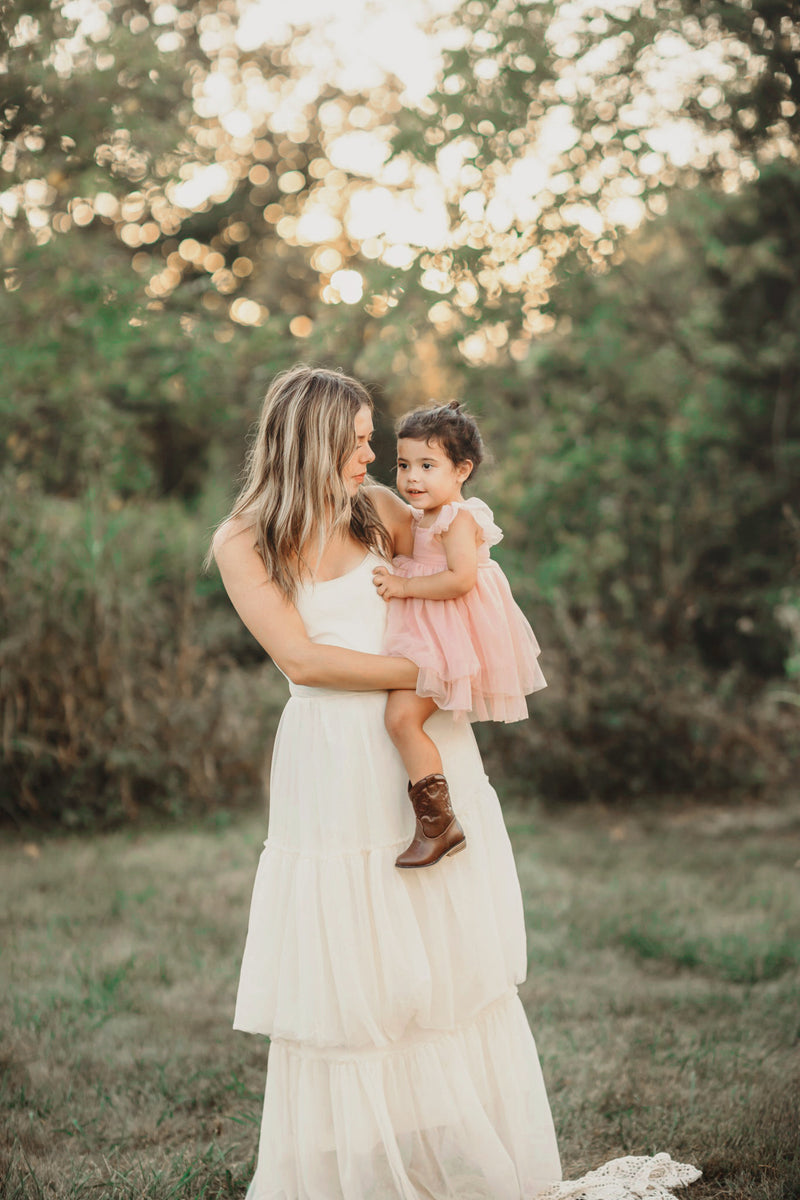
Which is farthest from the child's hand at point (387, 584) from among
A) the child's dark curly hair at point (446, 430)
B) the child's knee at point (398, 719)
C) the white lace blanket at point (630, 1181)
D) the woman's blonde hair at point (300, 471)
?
the white lace blanket at point (630, 1181)

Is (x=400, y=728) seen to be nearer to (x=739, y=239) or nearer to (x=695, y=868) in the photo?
(x=695, y=868)

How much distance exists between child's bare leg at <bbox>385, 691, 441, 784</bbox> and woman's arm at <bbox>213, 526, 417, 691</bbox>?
45 millimetres

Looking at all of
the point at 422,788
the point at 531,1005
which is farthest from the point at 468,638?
the point at 531,1005

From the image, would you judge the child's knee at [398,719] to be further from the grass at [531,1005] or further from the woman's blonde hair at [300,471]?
the grass at [531,1005]

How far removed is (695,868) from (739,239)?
443cm

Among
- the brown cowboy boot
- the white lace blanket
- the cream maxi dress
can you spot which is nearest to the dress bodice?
the cream maxi dress

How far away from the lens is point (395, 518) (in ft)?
9.68

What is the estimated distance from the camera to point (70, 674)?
662 centimetres

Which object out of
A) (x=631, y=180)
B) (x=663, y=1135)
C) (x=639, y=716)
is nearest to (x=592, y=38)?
(x=631, y=180)

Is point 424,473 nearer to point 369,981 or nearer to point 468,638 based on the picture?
point 468,638

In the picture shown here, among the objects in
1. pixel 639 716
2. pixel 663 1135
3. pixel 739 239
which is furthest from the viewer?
pixel 739 239

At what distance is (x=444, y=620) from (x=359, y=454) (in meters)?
0.46

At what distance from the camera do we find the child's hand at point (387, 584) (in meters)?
2.70

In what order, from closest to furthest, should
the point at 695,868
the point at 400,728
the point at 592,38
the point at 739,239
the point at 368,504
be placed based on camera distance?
the point at 400,728, the point at 368,504, the point at 695,868, the point at 592,38, the point at 739,239
